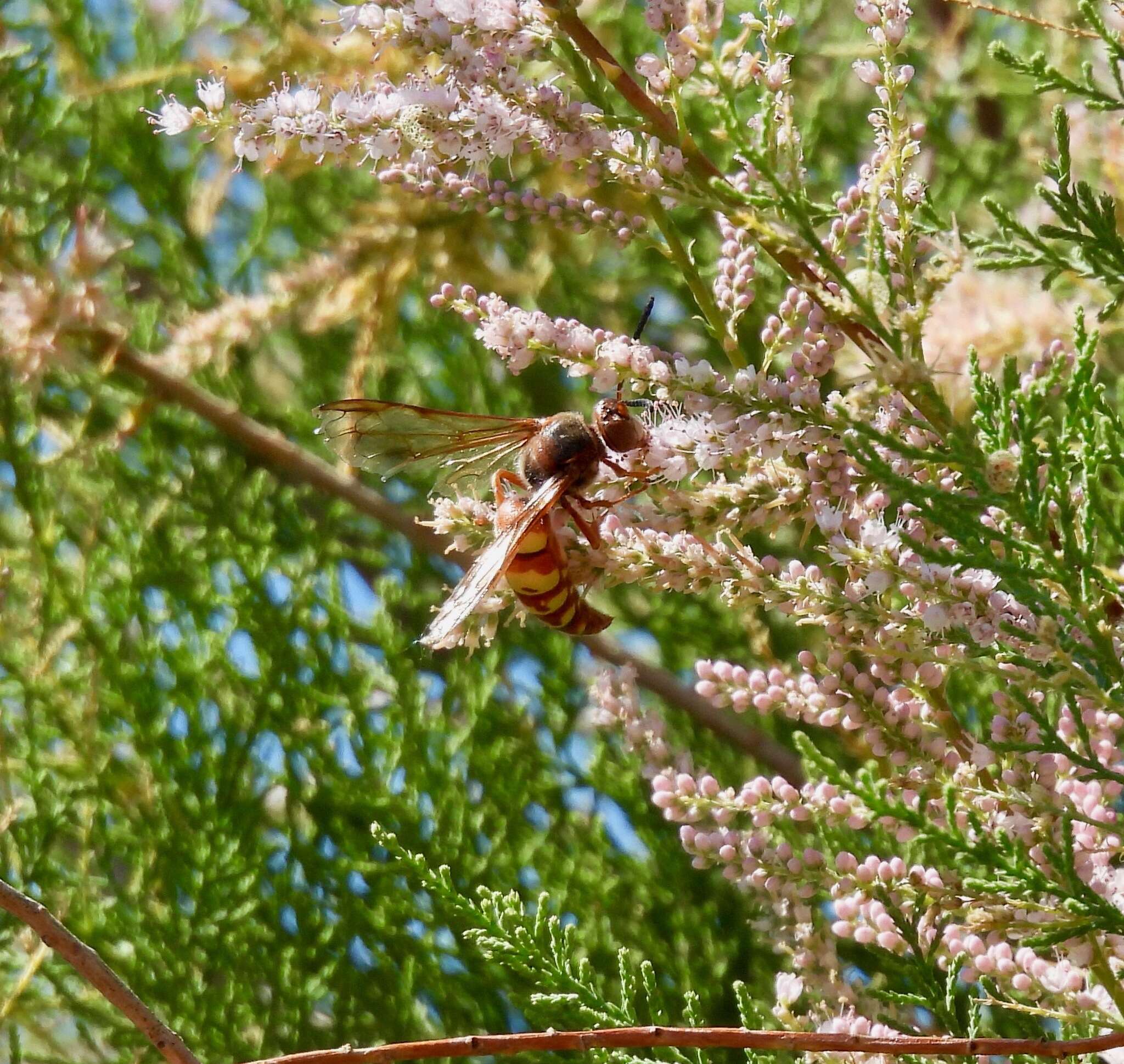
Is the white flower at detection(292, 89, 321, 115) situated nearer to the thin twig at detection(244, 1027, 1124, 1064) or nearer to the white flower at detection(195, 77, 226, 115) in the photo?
the white flower at detection(195, 77, 226, 115)

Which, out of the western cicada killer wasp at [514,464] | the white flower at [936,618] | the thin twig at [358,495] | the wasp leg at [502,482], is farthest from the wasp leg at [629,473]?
the thin twig at [358,495]

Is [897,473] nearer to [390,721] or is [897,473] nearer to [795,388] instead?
[795,388]

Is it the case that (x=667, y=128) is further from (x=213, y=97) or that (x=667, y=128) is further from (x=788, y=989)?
(x=788, y=989)

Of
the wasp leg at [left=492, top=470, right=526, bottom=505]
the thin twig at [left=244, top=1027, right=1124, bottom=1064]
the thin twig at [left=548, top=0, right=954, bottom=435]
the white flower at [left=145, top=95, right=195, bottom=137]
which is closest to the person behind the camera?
the thin twig at [left=244, top=1027, right=1124, bottom=1064]

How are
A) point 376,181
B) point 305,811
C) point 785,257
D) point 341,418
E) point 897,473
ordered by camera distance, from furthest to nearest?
1. point 376,181
2. point 305,811
3. point 341,418
4. point 785,257
5. point 897,473

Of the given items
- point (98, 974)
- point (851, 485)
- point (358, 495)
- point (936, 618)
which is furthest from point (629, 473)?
point (358, 495)

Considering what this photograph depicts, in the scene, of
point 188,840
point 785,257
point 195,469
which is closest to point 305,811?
point 188,840

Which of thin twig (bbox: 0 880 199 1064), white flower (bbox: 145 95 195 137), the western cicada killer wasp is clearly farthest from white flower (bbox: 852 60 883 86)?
thin twig (bbox: 0 880 199 1064)
